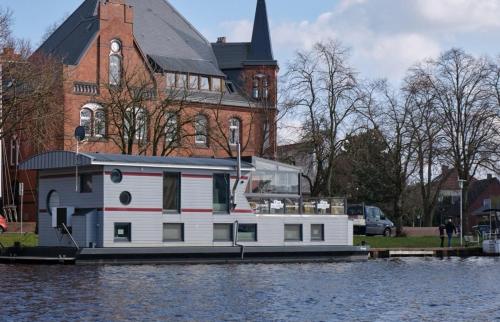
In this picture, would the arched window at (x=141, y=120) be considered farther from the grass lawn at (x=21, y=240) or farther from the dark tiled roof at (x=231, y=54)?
the dark tiled roof at (x=231, y=54)

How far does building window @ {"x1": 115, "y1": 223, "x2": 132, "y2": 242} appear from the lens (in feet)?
141

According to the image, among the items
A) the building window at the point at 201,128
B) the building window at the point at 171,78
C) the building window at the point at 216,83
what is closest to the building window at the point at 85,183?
the building window at the point at 201,128

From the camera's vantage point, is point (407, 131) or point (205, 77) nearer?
point (407, 131)

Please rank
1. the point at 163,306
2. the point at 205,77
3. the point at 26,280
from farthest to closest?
1. the point at 205,77
2. the point at 26,280
3. the point at 163,306

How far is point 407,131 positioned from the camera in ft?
233

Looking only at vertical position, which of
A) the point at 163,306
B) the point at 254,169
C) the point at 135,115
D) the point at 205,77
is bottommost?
the point at 163,306

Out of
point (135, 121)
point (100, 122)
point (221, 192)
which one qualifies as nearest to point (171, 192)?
point (221, 192)

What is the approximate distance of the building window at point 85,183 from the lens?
43.6 metres

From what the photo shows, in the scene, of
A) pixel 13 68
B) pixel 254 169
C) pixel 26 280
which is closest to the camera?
pixel 26 280

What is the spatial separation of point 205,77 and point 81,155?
4147cm

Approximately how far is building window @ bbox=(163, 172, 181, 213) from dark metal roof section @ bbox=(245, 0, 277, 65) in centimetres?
4419

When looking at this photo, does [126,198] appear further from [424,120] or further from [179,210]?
[424,120]

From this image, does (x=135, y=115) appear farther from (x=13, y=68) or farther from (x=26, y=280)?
(x=26, y=280)

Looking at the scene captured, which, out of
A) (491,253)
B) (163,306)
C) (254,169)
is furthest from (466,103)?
(163,306)
